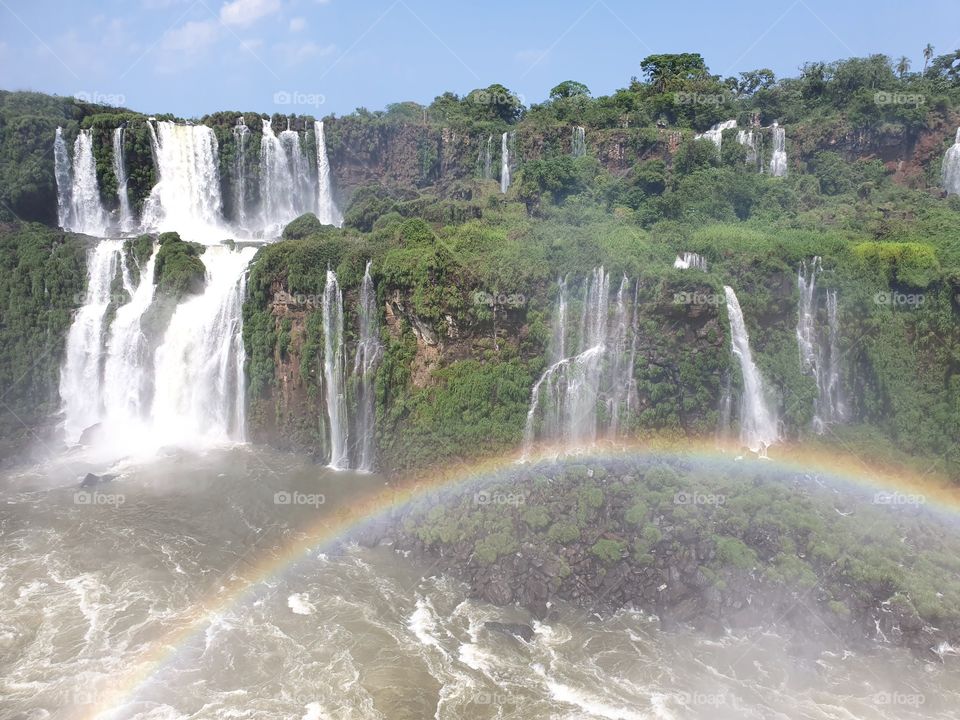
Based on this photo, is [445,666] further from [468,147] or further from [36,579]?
[468,147]

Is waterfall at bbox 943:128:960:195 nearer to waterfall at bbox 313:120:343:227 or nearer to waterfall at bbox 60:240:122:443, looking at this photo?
waterfall at bbox 313:120:343:227

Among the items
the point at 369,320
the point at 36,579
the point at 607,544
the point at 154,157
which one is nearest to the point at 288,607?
the point at 36,579

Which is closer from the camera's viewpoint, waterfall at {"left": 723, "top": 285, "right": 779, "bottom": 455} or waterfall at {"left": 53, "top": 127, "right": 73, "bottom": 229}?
waterfall at {"left": 723, "top": 285, "right": 779, "bottom": 455}

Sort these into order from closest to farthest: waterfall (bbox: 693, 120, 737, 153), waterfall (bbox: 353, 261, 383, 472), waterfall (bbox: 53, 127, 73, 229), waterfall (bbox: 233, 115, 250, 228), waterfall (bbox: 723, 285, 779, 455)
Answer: waterfall (bbox: 723, 285, 779, 455)
waterfall (bbox: 353, 261, 383, 472)
waterfall (bbox: 53, 127, 73, 229)
waterfall (bbox: 233, 115, 250, 228)
waterfall (bbox: 693, 120, 737, 153)

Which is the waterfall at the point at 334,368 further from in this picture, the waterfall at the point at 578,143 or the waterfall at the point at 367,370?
the waterfall at the point at 578,143

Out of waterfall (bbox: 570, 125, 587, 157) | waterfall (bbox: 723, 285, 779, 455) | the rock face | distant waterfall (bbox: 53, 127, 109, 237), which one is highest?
waterfall (bbox: 570, 125, 587, 157)

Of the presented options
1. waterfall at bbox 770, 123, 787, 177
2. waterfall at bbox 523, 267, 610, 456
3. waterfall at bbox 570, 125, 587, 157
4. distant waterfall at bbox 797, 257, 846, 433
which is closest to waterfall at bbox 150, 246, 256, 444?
waterfall at bbox 523, 267, 610, 456

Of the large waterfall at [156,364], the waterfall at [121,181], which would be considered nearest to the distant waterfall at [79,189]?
A: the waterfall at [121,181]

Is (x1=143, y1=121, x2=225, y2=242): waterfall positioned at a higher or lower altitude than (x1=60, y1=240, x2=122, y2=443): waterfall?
higher
